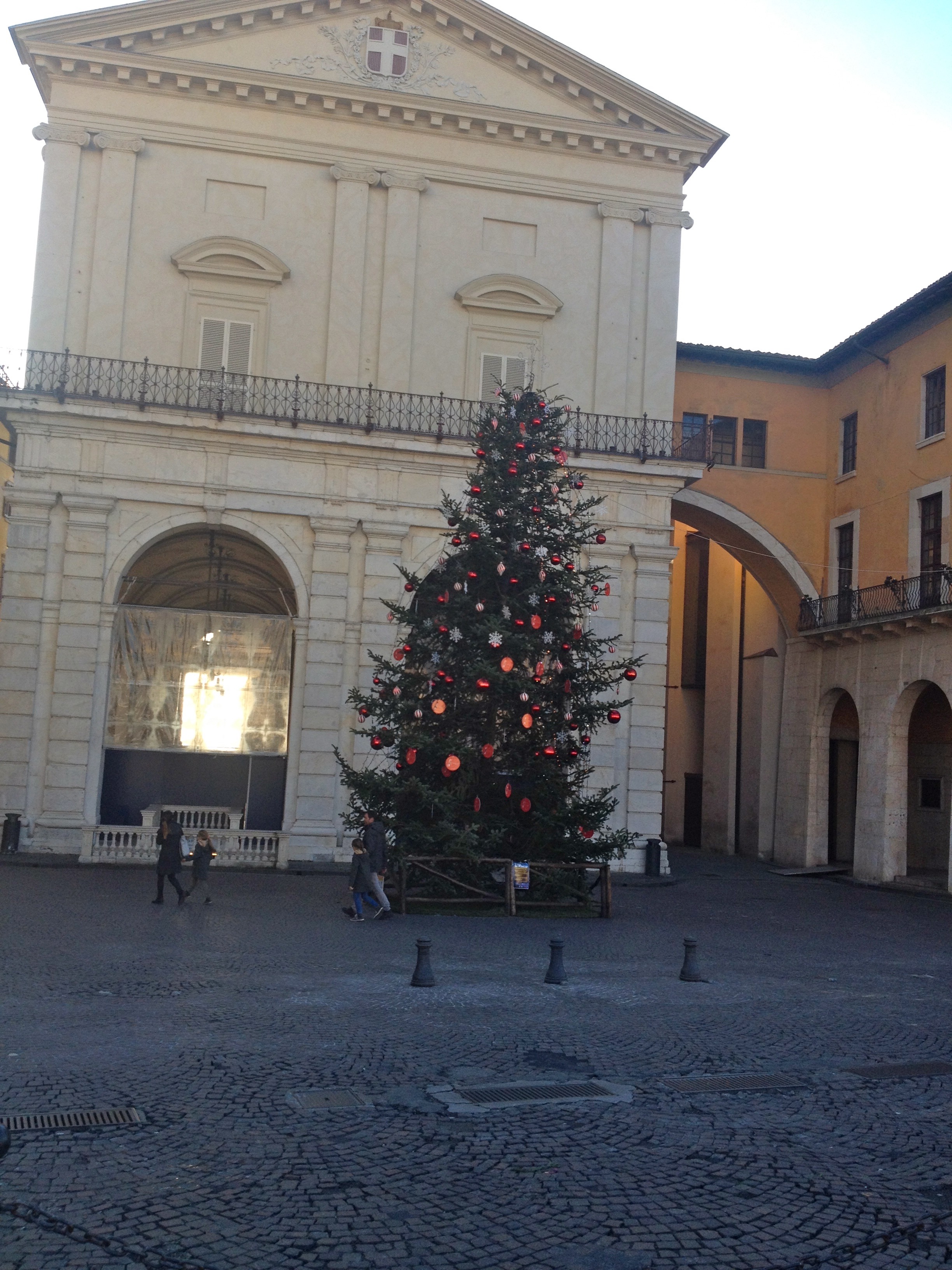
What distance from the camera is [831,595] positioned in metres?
32.8

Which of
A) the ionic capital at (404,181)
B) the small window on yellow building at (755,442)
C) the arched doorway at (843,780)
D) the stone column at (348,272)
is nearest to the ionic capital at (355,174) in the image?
the stone column at (348,272)

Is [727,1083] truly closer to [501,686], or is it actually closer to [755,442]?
[501,686]

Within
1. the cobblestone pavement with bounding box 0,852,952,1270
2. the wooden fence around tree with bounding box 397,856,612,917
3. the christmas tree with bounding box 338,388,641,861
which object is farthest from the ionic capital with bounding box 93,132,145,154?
the cobblestone pavement with bounding box 0,852,952,1270

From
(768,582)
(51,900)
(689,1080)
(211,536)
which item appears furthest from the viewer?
(768,582)

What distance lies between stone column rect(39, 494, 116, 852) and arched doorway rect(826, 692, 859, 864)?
778 inches

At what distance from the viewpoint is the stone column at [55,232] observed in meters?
26.0

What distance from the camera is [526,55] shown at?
27.6 metres

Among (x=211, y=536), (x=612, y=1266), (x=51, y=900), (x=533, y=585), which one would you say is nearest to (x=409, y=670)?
(x=533, y=585)

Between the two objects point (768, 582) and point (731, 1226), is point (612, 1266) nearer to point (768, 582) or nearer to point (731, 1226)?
point (731, 1226)

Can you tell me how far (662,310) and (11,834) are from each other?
Result: 18.5 m

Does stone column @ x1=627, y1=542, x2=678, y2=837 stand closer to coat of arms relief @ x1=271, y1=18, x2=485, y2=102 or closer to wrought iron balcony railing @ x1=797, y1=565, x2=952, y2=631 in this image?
wrought iron balcony railing @ x1=797, y1=565, x2=952, y2=631

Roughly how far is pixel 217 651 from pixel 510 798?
9569 millimetres

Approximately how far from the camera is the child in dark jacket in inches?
691

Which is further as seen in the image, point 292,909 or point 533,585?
point 533,585
